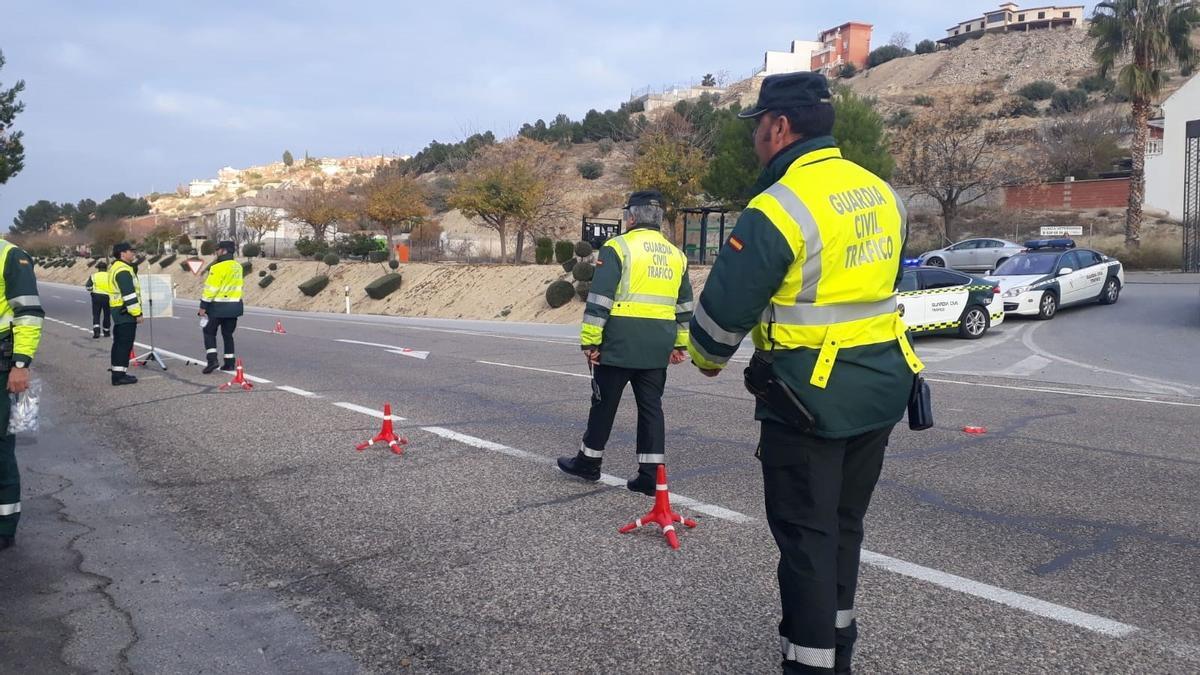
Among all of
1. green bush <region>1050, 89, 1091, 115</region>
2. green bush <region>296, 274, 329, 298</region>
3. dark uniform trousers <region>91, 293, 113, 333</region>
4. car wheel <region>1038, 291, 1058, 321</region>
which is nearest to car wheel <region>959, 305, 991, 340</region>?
→ car wheel <region>1038, 291, 1058, 321</region>

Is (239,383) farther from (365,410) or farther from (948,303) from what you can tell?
(948,303)

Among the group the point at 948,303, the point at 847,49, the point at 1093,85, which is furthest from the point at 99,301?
the point at 847,49

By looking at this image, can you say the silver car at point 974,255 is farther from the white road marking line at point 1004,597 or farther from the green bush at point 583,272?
the white road marking line at point 1004,597

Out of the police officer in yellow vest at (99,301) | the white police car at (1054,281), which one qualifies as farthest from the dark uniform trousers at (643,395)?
the police officer in yellow vest at (99,301)

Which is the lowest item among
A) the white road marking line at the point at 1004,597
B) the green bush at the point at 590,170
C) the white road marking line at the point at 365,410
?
the white road marking line at the point at 365,410

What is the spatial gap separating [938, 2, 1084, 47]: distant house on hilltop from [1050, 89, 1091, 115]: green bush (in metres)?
39.9

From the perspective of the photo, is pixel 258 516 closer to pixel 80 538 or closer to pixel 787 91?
pixel 80 538

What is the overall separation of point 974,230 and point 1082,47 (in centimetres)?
6087

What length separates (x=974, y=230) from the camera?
48.0 m

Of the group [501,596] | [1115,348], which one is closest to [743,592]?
[501,596]

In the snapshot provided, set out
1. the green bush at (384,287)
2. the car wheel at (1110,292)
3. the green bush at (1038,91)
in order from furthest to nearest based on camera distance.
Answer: the green bush at (1038,91)
the green bush at (384,287)
the car wheel at (1110,292)

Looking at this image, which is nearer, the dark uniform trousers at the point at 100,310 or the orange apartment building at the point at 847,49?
the dark uniform trousers at the point at 100,310

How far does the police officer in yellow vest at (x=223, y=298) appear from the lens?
13133 millimetres

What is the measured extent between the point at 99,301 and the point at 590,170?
60.6 meters
